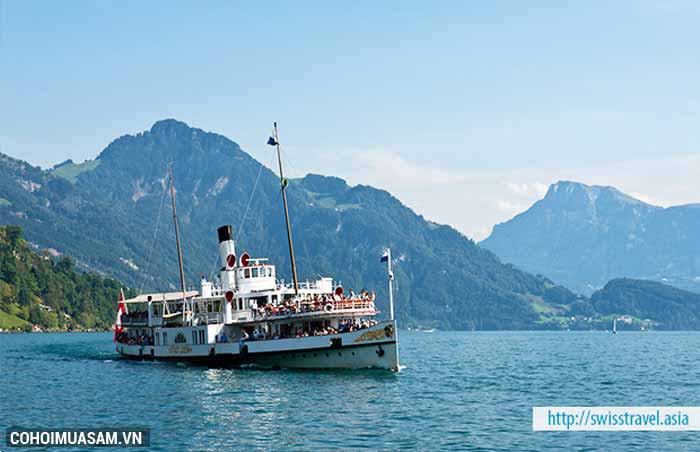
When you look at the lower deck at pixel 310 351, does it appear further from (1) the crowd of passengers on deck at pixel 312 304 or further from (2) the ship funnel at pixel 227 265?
(2) the ship funnel at pixel 227 265

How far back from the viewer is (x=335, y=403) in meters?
61.6

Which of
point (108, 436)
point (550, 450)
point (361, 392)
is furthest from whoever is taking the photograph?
→ point (361, 392)

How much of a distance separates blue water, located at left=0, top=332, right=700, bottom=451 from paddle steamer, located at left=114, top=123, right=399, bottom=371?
→ 2198 millimetres

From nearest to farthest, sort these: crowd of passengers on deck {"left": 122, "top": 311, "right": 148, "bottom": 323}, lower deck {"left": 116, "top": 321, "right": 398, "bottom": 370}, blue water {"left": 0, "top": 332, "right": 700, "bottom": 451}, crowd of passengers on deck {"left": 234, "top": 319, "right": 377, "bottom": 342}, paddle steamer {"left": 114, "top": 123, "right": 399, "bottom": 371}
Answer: blue water {"left": 0, "top": 332, "right": 700, "bottom": 451} < lower deck {"left": 116, "top": 321, "right": 398, "bottom": 370} < paddle steamer {"left": 114, "top": 123, "right": 399, "bottom": 371} < crowd of passengers on deck {"left": 234, "top": 319, "right": 377, "bottom": 342} < crowd of passengers on deck {"left": 122, "top": 311, "right": 148, "bottom": 323}

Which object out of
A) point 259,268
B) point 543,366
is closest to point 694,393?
point 543,366

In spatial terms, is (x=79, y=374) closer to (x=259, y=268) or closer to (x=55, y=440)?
(x=259, y=268)

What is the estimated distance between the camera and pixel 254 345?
86.1 meters

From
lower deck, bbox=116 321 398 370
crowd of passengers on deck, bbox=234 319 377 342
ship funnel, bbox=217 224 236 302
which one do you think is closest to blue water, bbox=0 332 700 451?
lower deck, bbox=116 321 398 370

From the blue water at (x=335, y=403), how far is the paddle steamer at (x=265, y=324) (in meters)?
2.20

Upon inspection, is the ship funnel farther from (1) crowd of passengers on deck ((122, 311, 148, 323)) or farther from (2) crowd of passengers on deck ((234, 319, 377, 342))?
(1) crowd of passengers on deck ((122, 311, 148, 323))

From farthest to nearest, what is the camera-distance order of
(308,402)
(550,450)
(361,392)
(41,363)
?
(41,363) → (361,392) → (308,402) → (550,450)

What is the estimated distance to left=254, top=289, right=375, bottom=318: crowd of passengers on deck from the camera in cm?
8381

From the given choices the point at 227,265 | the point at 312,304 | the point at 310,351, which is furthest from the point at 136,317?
the point at 310,351

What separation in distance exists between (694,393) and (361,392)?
29083mm
